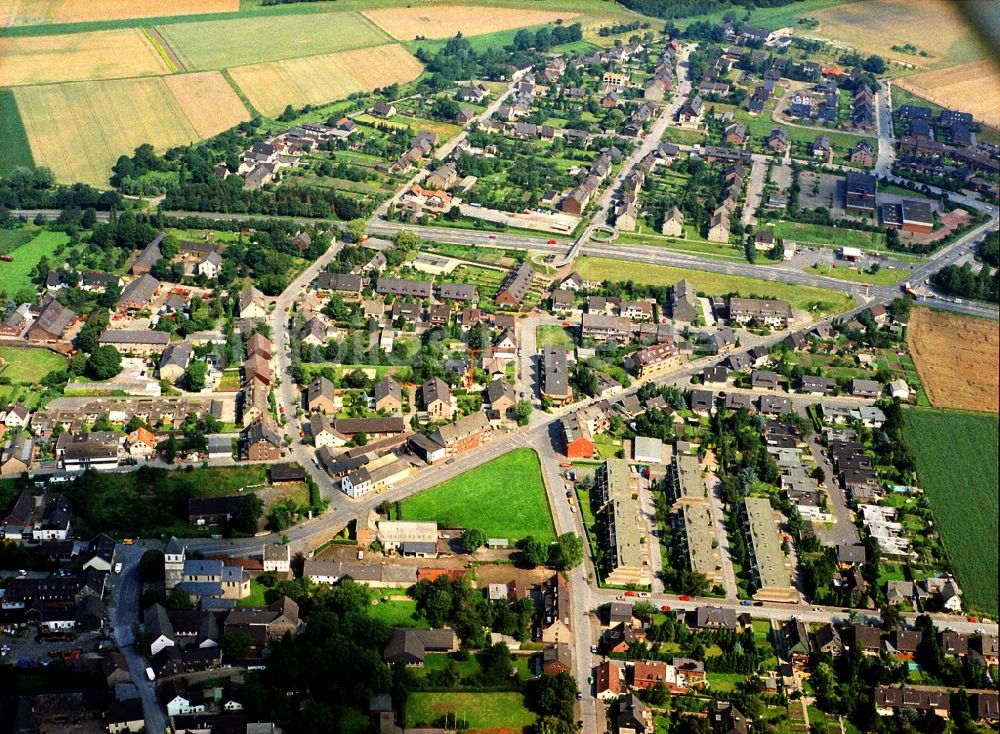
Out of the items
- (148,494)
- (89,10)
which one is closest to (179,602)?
(148,494)

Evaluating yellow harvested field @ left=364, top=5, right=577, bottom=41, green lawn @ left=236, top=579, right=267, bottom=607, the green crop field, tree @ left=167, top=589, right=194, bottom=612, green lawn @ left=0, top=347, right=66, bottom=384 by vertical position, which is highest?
yellow harvested field @ left=364, top=5, right=577, bottom=41

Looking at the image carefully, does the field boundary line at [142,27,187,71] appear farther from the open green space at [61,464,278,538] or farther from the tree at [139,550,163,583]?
the tree at [139,550,163,583]

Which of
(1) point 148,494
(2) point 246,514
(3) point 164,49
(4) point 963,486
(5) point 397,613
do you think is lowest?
(5) point 397,613

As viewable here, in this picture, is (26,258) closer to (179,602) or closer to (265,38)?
(179,602)

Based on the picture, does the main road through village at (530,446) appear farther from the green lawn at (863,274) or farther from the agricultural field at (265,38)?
the agricultural field at (265,38)

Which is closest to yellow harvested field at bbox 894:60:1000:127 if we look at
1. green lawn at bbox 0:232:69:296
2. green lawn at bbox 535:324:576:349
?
green lawn at bbox 535:324:576:349

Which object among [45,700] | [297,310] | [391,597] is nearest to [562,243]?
[297,310]
